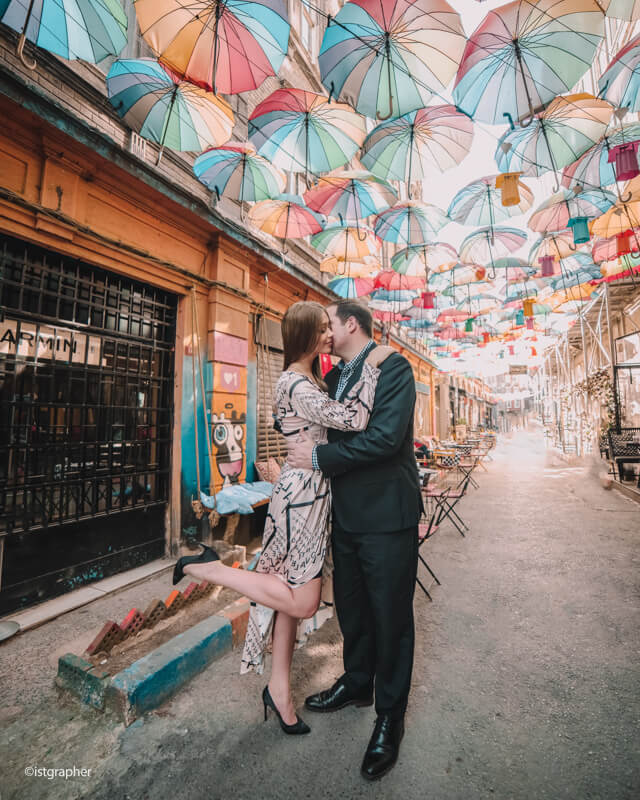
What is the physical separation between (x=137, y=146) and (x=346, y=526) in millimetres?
5125

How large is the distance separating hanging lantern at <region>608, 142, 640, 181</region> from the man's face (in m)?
4.32

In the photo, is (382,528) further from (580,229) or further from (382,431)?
(580,229)

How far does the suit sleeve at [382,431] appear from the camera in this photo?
1801 mm

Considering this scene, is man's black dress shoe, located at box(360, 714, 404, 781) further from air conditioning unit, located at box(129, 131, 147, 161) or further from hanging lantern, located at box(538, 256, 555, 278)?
hanging lantern, located at box(538, 256, 555, 278)

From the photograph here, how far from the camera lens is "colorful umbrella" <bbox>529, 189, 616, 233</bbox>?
5.21m

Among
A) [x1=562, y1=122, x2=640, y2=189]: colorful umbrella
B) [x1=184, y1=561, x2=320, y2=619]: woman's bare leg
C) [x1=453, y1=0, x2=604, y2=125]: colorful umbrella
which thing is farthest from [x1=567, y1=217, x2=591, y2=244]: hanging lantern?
[x1=184, y1=561, x2=320, y2=619]: woman's bare leg

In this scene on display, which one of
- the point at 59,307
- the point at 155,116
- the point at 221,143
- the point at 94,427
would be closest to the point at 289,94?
the point at 221,143

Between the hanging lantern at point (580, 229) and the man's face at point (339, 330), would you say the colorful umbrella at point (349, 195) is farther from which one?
the man's face at point (339, 330)

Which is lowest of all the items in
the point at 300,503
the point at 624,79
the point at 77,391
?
the point at 300,503

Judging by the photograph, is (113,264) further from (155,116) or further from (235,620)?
(235,620)

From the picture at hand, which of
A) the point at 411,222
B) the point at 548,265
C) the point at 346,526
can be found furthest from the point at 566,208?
the point at 346,526

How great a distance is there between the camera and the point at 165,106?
3.44 m

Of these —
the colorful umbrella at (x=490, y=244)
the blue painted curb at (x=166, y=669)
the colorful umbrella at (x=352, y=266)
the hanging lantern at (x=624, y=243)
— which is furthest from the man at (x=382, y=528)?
the hanging lantern at (x=624, y=243)

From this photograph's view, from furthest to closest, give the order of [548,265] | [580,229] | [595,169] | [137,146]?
[548,265] → [580,229] → [595,169] → [137,146]
